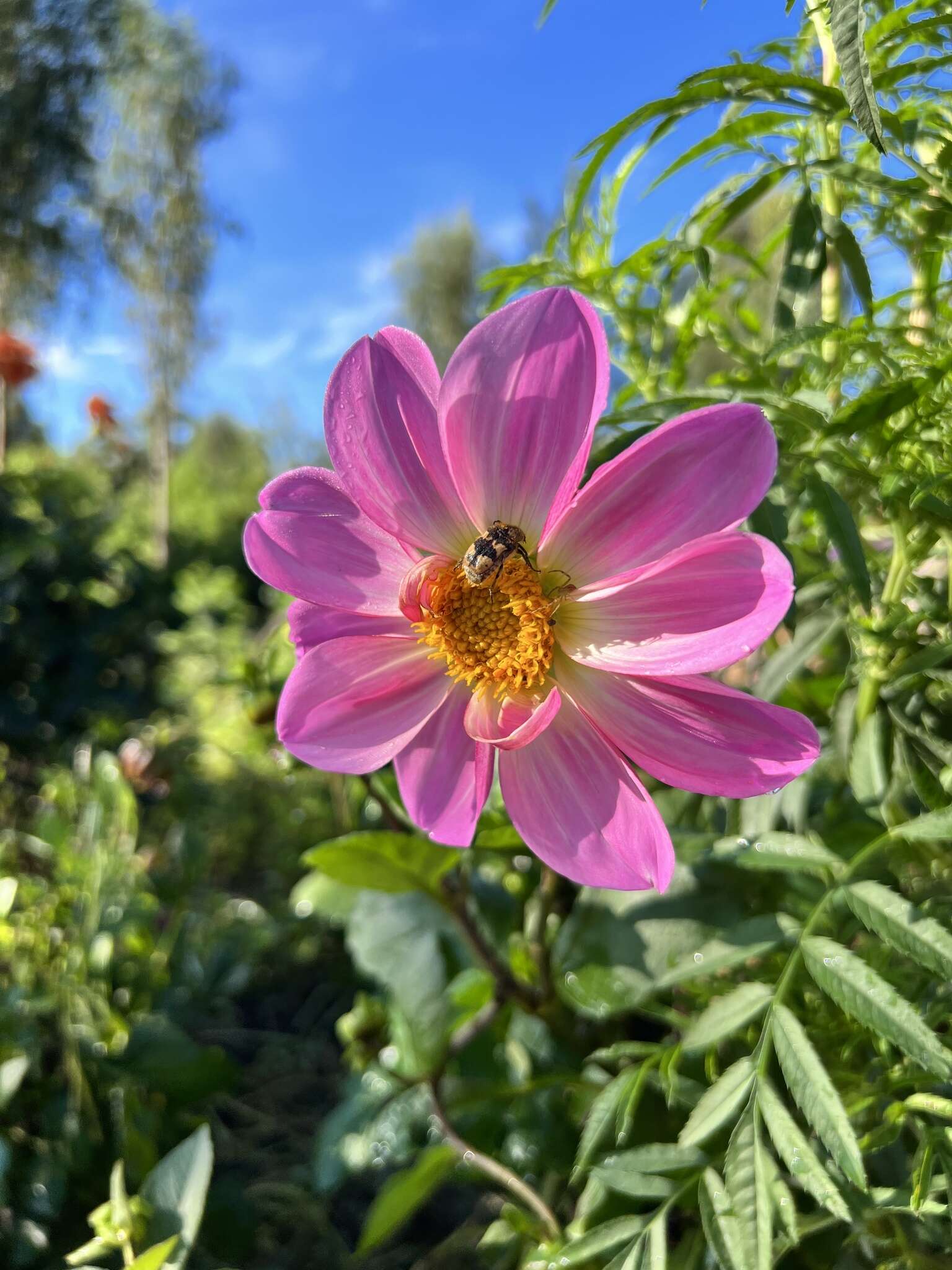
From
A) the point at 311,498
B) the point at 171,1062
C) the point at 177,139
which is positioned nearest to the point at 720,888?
the point at 311,498

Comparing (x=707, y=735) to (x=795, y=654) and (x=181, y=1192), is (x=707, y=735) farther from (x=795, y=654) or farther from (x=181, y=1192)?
(x=181, y=1192)

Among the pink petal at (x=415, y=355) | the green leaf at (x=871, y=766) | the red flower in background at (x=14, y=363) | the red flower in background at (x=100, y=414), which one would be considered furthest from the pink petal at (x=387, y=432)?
the red flower in background at (x=100, y=414)

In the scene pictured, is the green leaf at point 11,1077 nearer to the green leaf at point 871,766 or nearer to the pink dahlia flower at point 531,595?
the pink dahlia flower at point 531,595

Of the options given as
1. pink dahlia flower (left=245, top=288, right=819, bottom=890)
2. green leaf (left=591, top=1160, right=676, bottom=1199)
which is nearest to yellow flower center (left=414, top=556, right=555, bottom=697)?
pink dahlia flower (left=245, top=288, right=819, bottom=890)

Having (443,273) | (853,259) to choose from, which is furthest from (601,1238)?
(443,273)

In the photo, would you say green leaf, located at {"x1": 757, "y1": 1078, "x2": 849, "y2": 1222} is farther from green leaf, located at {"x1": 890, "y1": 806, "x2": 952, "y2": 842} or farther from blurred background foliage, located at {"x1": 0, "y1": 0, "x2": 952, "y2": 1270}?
green leaf, located at {"x1": 890, "y1": 806, "x2": 952, "y2": 842}

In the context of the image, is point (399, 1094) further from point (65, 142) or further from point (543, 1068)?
point (65, 142)
